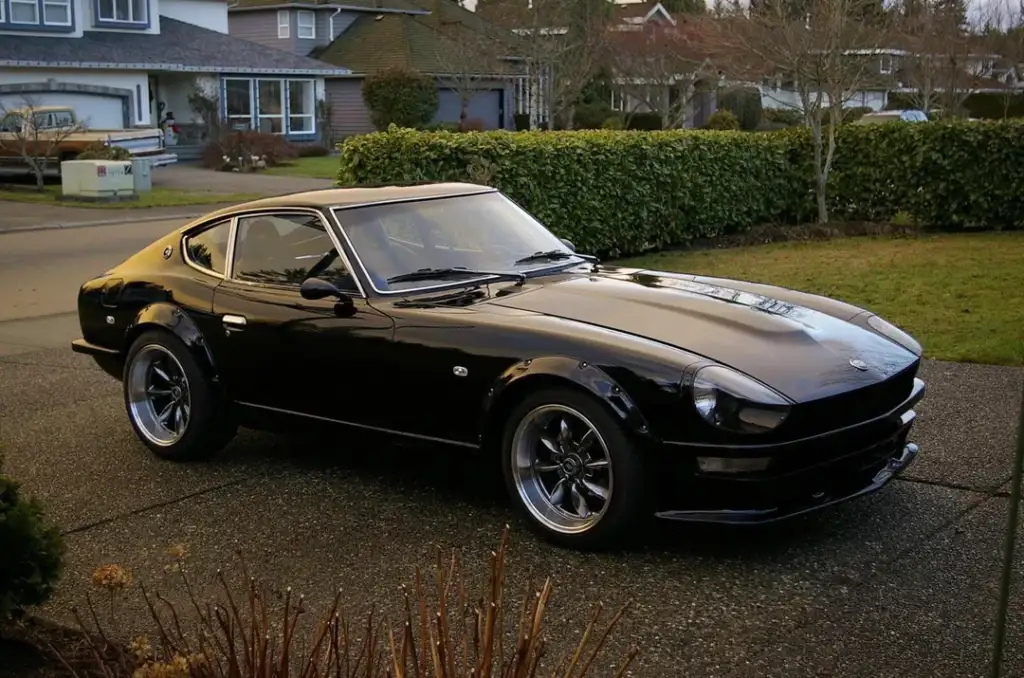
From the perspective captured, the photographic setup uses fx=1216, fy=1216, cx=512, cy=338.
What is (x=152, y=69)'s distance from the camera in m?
37.9

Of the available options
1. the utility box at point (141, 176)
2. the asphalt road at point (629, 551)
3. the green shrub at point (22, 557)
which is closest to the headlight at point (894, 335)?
the asphalt road at point (629, 551)

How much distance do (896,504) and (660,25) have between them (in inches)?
1736

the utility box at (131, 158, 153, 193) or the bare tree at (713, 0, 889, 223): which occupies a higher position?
the bare tree at (713, 0, 889, 223)

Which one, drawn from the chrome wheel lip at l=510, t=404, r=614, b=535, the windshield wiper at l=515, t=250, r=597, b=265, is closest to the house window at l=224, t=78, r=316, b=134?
the windshield wiper at l=515, t=250, r=597, b=265

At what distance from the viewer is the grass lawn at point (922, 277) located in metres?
9.54

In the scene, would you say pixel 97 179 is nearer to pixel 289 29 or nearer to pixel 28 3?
pixel 28 3

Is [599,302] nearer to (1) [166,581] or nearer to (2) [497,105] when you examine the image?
(1) [166,581]

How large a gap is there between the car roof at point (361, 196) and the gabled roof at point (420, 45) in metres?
39.3

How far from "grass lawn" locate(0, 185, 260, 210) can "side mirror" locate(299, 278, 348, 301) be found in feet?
64.9

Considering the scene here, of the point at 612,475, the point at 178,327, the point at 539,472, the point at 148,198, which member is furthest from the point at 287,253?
the point at 148,198

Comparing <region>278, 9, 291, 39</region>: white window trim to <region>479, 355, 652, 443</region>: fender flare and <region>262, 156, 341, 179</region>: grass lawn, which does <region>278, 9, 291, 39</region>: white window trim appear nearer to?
<region>262, 156, 341, 179</region>: grass lawn

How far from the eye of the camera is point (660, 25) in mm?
47531

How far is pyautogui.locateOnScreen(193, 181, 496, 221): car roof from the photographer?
6.32 metres

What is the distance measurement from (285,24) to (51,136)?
23.9 m
